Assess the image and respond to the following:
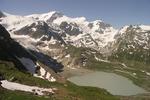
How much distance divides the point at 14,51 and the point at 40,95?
8344 centimetres

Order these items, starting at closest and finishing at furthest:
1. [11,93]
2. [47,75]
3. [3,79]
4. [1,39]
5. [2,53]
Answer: [11,93]
[3,79]
[2,53]
[47,75]
[1,39]

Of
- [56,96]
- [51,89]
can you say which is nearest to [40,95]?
[56,96]

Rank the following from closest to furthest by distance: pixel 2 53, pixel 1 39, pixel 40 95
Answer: pixel 40 95, pixel 2 53, pixel 1 39

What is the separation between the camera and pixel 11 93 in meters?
59.3

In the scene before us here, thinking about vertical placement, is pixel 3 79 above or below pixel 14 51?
below

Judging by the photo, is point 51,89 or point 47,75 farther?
point 47,75

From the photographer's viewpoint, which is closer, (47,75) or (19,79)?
(19,79)

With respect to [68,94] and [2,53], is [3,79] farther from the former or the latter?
[2,53]

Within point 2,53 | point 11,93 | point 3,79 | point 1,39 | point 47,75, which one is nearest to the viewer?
point 11,93

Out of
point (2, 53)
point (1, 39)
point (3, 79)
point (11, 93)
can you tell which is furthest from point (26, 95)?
point (1, 39)

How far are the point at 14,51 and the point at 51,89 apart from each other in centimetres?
7569


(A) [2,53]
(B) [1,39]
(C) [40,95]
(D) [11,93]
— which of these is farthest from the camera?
(B) [1,39]

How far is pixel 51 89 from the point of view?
72.9m

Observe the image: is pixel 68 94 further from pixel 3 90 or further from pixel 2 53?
pixel 2 53
